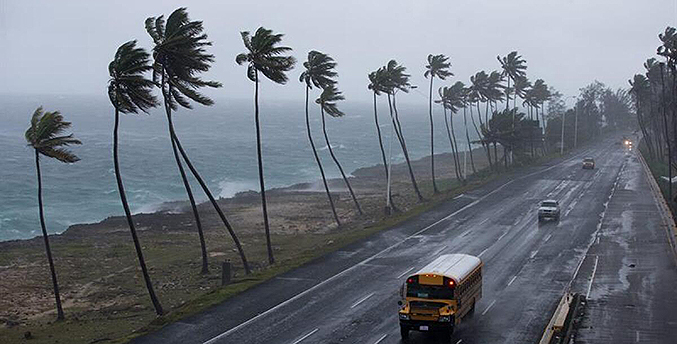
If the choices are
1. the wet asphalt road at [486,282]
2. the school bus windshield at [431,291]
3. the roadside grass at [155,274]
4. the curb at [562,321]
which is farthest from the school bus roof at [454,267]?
the roadside grass at [155,274]

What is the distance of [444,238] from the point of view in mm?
51594

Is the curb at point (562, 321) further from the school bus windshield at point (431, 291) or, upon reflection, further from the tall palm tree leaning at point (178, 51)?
the tall palm tree leaning at point (178, 51)

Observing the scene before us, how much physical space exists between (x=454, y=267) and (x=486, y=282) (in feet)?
32.2

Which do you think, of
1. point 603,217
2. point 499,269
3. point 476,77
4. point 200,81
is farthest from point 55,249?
point 476,77

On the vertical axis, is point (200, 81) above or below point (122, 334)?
above

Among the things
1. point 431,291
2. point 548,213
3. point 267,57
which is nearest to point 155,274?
point 267,57

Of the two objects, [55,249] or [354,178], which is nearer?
[55,249]

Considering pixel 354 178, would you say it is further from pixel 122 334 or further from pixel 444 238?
pixel 122 334

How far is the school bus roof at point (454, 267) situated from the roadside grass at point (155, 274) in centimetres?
1098

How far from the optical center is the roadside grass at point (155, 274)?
1382 inches

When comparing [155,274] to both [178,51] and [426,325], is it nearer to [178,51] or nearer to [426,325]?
[178,51]

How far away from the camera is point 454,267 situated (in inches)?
1129

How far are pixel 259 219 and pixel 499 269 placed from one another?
42.3 meters

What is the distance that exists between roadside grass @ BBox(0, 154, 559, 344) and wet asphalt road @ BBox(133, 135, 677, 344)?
129cm
